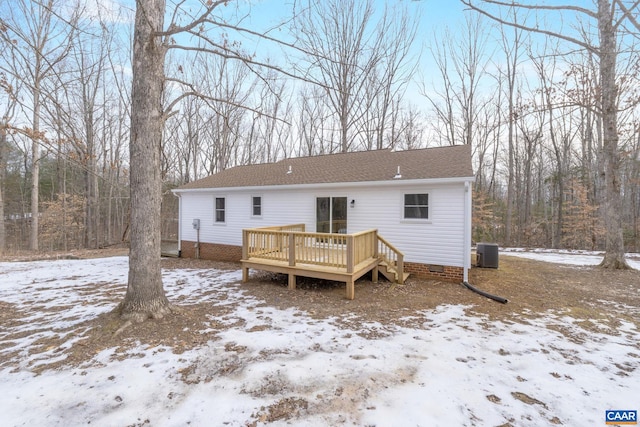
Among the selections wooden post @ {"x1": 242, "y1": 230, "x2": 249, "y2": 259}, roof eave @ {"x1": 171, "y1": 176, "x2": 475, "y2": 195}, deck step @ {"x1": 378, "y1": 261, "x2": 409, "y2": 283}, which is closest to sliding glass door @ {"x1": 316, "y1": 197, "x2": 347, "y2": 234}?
roof eave @ {"x1": 171, "y1": 176, "x2": 475, "y2": 195}

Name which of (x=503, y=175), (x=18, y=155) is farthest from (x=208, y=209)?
(x=503, y=175)

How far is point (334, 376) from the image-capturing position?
2994mm

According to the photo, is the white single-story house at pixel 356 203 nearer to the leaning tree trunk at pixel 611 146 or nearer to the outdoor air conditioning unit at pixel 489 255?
the outdoor air conditioning unit at pixel 489 255

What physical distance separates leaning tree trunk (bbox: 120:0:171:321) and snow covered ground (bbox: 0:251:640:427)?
915mm

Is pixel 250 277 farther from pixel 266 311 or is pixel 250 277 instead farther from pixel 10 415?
pixel 10 415

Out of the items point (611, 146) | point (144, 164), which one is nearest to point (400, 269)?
point (144, 164)

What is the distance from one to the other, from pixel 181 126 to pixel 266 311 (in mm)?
18148

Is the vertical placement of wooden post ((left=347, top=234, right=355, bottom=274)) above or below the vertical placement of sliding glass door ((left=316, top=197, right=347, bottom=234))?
below

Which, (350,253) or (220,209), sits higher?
(220,209)

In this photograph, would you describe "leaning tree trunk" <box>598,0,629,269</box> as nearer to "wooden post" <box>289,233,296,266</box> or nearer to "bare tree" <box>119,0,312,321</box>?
"wooden post" <box>289,233,296,266</box>

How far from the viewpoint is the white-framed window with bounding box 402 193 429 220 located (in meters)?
7.21

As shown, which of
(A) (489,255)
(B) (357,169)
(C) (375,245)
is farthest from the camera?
(B) (357,169)

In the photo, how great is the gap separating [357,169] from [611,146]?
292 inches

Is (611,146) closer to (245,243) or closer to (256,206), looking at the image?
(245,243)
